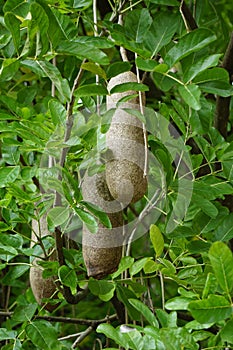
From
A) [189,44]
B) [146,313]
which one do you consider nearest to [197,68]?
[189,44]

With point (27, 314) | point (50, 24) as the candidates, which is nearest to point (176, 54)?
point (50, 24)

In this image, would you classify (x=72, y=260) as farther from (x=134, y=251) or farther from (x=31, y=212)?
(x=134, y=251)

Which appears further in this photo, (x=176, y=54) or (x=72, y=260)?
(x=72, y=260)

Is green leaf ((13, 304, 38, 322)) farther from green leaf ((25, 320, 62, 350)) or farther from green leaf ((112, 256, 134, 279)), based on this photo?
green leaf ((112, 256, 134, 279))

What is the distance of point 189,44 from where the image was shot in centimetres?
53

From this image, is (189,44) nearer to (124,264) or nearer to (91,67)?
(91,67)

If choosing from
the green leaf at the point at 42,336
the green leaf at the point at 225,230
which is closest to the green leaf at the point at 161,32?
the green leaf at the point at 225,230

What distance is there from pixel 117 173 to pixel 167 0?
7.4 inches

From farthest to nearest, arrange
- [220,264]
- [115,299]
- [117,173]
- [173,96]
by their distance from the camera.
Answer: [173,96] < [115,299] < [117,173] < [220,264]

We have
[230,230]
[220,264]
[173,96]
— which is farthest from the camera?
[173,96]

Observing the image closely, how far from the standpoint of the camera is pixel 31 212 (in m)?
0.71

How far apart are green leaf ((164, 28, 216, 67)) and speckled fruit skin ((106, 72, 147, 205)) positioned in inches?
2.5

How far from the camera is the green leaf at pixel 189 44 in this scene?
1.72ft

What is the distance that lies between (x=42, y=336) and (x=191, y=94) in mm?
345
